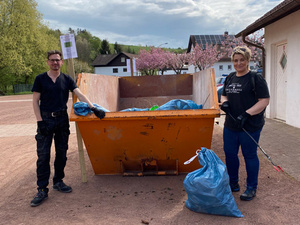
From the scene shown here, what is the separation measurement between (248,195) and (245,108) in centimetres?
96

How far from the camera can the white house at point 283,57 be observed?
6.21m

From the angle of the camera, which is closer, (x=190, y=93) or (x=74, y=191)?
(x=74, y=191)

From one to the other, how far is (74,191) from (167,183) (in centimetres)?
121

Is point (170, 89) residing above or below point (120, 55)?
below

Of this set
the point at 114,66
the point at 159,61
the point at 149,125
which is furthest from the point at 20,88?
the point at 149,125

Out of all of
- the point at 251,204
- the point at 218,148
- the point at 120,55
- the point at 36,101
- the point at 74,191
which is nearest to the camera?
the point at 251,204

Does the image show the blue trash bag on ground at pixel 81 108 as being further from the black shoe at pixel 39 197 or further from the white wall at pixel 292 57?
the white wall at pixel 292 57

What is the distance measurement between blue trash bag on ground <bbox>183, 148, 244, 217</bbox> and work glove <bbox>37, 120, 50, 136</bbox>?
1695 mm

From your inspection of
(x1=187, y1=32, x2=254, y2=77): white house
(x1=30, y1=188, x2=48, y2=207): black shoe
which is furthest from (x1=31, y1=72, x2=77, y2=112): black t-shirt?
(x1=187, y1=32, x2=254, y2=77): white house

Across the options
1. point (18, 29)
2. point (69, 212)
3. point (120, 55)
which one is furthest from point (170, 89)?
point (120, 55)

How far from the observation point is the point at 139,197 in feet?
10.5

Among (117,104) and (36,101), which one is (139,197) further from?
(117,104)

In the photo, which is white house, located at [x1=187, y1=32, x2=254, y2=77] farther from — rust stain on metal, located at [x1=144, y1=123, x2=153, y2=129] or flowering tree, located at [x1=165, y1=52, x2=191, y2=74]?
rust stain on metal, located at [x1=144, y1=123, x2=153, y2=129]

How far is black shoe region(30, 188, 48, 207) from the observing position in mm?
3072
